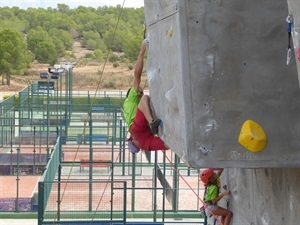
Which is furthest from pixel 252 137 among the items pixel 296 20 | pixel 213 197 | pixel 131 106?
pixel 213 197

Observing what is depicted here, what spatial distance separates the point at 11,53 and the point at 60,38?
23113 mm

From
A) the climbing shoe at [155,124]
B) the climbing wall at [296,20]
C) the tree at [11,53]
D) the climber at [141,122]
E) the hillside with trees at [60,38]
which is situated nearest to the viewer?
the climbing wall at [296,20]

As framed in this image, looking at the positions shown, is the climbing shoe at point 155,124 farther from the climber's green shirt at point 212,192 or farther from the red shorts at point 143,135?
the climber's green shirt at point 212,192

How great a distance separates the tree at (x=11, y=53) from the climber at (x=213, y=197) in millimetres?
50171

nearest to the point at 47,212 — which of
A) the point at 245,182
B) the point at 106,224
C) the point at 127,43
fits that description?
the point at 106,224

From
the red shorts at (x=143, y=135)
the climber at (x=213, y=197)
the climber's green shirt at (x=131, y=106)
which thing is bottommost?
the climber at (x=213, y=197)

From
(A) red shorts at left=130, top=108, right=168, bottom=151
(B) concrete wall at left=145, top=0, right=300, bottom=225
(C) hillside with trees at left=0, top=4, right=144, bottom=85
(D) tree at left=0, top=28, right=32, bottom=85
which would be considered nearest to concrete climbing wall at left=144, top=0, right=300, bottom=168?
(B) concrete wall at left=145, top=0, right=300, bottom=225

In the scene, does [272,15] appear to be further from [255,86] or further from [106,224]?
[106,224]

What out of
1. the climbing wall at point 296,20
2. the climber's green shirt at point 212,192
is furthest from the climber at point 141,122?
the climbing wall at point 296,20

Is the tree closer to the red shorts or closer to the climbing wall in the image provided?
the red shorts

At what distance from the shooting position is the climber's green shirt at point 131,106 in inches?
259

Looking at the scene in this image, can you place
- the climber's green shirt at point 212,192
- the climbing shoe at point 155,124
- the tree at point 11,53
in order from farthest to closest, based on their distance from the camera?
the tree at point 11,53 < the climber's green shirt at point 212,192 < the climbing shoe at point 155,124

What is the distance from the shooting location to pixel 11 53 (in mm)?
57438

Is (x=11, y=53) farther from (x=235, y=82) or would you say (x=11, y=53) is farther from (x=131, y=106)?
(x=235, y=82)
